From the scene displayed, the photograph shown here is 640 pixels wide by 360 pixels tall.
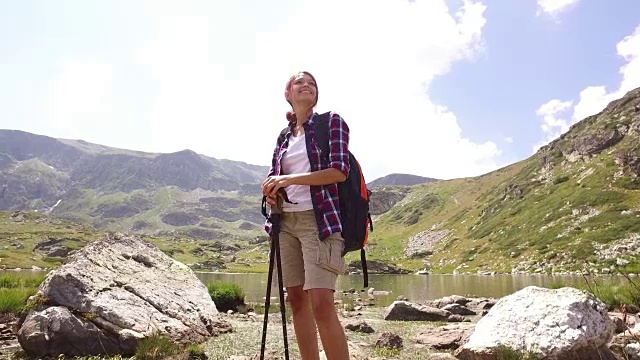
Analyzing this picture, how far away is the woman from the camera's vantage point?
4828mm

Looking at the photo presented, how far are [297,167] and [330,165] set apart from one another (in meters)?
0.61

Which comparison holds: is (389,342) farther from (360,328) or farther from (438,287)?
(438,287)

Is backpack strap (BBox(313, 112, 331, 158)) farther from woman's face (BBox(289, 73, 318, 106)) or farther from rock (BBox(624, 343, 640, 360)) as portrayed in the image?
rock (BBox(624, 343, 640, 360))

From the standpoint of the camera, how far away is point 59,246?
156625 mm

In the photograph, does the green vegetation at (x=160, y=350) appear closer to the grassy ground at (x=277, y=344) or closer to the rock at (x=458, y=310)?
the grassy ground at (x=277, y=344)

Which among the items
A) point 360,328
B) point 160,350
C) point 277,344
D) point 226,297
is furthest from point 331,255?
point 226,297

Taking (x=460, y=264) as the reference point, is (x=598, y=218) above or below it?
above

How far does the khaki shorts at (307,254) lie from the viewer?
489cm

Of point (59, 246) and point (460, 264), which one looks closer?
point (460, 264)

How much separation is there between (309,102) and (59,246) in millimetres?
177945

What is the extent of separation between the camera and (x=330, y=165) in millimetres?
5129

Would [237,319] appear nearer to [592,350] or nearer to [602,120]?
[592,350]

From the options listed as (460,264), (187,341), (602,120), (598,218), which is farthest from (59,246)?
(602,120)

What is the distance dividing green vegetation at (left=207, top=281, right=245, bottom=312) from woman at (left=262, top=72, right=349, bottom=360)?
13.9 m
